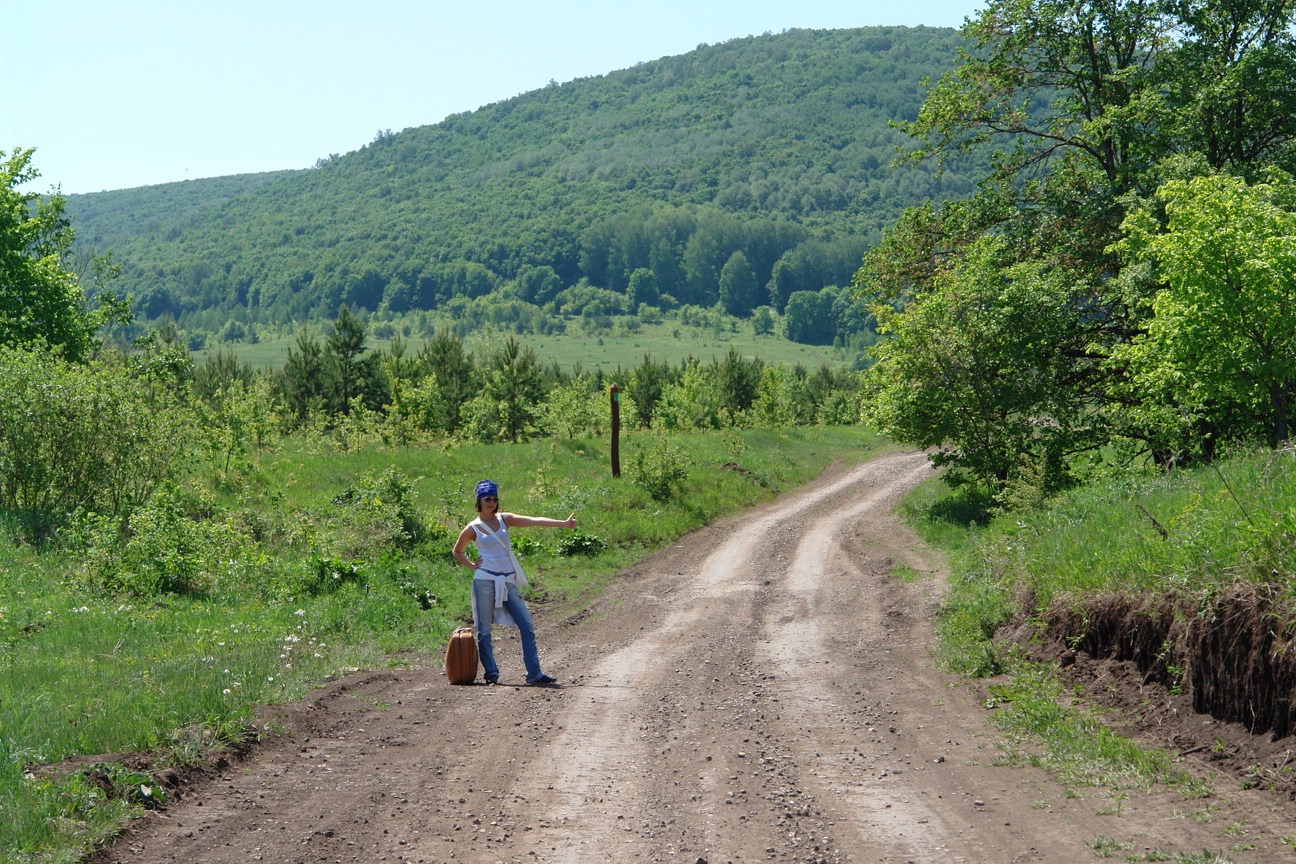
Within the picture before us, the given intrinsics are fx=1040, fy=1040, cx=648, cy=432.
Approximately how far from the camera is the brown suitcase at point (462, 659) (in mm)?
11312

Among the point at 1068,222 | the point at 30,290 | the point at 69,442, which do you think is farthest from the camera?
the point at 30,290

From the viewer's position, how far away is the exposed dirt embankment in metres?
7.28

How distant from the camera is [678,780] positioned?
771cm

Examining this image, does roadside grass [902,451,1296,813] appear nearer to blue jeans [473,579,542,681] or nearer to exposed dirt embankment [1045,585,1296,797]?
exposed dirt embankment [1045,585,1296,797]

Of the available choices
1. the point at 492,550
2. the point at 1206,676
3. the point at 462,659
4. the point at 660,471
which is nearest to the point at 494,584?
the point at 492,550

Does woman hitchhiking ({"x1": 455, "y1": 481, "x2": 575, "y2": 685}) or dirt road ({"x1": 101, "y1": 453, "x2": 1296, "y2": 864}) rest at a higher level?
woman hitchhiking ({"x1": 455, "y1": 481, "x2": 575, "y2": 685})

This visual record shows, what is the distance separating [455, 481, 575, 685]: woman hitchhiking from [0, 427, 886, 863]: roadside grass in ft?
5.51

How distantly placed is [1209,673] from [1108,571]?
2321 millimetres

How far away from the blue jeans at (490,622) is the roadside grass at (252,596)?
1.59 m

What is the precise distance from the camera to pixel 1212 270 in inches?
593

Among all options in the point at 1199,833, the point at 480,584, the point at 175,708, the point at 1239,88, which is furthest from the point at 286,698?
the point at 1239,88

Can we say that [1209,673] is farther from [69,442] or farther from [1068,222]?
[1068,222]

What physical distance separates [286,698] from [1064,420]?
1804 centimetres

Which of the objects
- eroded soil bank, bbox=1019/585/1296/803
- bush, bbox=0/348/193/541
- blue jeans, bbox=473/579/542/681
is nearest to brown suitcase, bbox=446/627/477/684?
blue jeans, bbox=473/579/542/681
